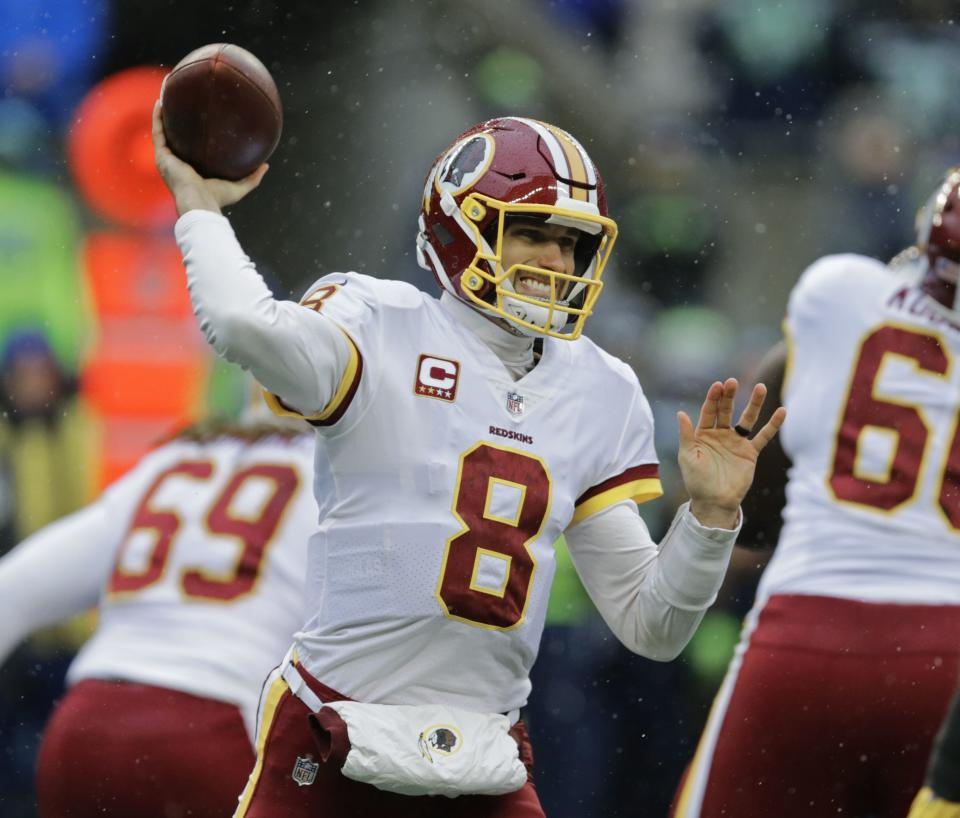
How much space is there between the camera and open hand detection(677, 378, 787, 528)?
119 inches

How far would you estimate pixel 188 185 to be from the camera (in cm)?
282

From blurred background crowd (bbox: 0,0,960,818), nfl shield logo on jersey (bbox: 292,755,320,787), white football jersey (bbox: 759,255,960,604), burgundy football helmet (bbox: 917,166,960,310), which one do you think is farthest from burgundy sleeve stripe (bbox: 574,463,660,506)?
blurred background crowd (bbox: 0,0,960,818)

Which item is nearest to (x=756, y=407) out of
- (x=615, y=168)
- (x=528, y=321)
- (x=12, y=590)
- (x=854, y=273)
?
(x=528, y=321)

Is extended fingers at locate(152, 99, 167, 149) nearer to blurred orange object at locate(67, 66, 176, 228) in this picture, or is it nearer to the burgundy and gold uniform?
the burgundy and gold uniform

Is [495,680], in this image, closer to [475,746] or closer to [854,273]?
[475,746]

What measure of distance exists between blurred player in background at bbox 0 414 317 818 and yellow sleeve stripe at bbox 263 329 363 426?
1.12 metres

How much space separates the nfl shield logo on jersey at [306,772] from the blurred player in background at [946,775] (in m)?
1.00

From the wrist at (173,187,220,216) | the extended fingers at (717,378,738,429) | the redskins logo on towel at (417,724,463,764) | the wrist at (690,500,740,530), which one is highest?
the wrist at (173,187,220,216)

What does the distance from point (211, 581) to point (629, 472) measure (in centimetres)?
122

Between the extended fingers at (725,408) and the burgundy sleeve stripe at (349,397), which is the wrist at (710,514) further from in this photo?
the burgundy sleeve stripe at (349,397)

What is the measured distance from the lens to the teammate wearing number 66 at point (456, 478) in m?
2.80

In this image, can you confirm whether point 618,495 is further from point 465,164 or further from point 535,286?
point 465,164

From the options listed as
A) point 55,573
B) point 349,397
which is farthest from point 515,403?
point 55,573

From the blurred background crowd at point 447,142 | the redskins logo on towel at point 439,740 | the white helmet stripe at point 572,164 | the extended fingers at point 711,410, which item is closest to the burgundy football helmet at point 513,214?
the white helmet stripe at point 572,164
